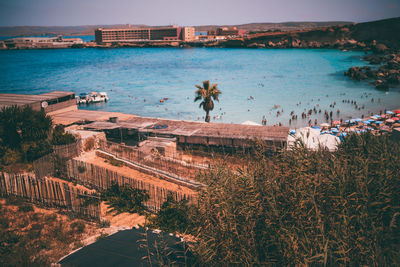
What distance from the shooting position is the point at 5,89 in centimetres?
7519

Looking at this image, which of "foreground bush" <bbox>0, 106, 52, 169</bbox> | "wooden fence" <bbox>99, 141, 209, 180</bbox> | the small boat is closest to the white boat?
the small boat

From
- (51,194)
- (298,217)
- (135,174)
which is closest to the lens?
(298,217)

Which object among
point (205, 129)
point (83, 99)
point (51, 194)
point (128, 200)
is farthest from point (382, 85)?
point (51, 194)

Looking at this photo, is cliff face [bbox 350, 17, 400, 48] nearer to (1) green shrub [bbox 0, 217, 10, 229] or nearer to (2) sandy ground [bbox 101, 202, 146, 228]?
(2) sandy ground [bbox 101, 202, 146, 228]

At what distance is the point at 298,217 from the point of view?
6156 mm

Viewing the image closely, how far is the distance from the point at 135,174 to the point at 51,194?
5.35m

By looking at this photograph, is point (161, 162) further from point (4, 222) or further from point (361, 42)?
point (361, 42)

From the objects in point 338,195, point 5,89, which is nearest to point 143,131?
point 338,195

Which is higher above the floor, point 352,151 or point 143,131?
point 352,151

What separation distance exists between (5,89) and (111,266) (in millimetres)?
86207

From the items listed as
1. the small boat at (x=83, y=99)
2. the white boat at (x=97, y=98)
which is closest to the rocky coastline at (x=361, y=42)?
the white boat at (x=97, y=98)

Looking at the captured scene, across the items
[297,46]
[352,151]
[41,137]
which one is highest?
[297,46]

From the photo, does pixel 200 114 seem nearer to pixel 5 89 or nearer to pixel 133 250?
pixel 133 250

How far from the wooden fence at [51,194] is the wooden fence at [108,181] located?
1.58 meters
